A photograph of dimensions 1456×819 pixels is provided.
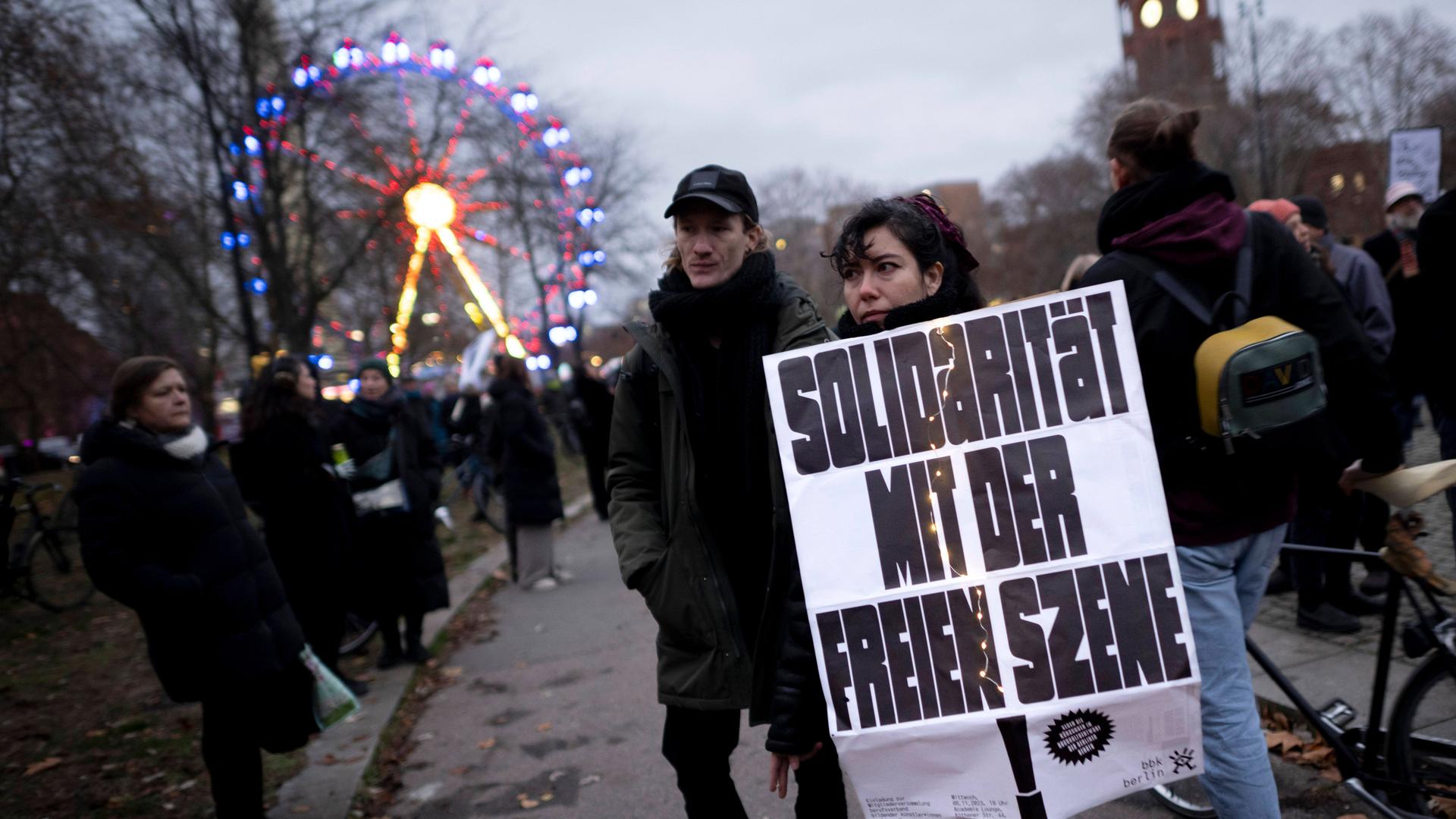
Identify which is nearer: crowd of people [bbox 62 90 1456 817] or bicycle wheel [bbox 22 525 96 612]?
crowd of people [bbox 62 90 1456 817]

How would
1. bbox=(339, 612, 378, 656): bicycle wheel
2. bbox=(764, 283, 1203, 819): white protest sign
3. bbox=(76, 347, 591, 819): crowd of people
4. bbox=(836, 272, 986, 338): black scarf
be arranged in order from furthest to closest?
bbox=(339, 612, 378, 656): bicycle wheel
bbox=(76, 347, 591, 819): crowd of people
bbox=(836, 272, 986, 338): black scarf
bbox=(764, 283, 1203, 819): white protest sign

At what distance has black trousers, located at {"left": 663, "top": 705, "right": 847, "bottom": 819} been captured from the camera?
109 inches

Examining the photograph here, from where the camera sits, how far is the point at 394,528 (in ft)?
22.8

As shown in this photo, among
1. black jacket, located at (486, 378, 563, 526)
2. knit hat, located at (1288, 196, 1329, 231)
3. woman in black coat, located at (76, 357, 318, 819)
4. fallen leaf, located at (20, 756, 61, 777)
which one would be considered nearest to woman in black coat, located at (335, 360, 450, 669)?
fallen leaf, located at (20, 756, 61, 777)

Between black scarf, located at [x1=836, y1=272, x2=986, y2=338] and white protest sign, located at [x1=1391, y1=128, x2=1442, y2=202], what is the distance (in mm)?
9590

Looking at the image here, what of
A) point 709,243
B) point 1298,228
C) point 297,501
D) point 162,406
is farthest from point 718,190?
point 297,501

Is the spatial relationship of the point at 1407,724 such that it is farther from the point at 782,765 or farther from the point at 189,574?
the point at 189,574

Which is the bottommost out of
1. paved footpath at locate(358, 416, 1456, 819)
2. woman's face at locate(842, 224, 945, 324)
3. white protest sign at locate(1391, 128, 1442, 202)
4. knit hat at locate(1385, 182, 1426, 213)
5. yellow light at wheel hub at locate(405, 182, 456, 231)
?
paved footpath at locate(358, 416, 1456, 819)

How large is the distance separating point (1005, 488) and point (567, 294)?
2902cm

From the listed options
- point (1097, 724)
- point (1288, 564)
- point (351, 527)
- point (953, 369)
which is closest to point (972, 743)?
point (1097, 724)

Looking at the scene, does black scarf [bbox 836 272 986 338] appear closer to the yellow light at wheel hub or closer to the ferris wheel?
the ferris wheel

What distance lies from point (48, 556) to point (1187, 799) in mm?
11402

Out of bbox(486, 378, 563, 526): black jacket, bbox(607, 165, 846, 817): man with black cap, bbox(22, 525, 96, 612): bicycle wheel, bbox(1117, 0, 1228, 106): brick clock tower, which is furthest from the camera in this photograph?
bbox(1117, 0, 1228, 106): brick clock tower

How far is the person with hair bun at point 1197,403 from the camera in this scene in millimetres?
2566
